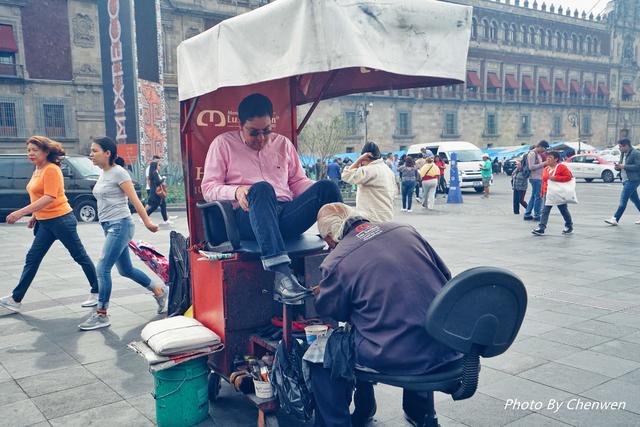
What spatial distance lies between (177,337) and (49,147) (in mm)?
3289

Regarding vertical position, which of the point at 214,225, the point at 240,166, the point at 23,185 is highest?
the point at 240,166

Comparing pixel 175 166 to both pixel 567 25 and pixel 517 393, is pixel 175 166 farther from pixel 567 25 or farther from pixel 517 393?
pixel 567 25

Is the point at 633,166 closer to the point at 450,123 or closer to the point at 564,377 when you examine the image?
the point at 564,377

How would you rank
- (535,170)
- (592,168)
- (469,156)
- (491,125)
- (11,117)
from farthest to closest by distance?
1. (491,125)
2. (11,117)
3. (592,168)
4. (469,156)
5. (535,170)

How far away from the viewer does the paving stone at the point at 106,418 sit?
329 centimetres

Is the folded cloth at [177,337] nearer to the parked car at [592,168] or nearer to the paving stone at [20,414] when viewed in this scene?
the paving stone at [20,414]

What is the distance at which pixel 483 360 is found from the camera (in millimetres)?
4227

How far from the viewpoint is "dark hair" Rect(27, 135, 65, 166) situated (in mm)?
5434

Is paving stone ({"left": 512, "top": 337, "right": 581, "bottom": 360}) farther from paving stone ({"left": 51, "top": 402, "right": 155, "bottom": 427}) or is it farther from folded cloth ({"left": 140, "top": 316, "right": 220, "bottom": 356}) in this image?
paving stone ({"left": 51, "top": 402, "right": 155, "bottom": 427})

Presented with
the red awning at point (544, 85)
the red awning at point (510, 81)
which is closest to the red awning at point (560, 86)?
the red awning at point (544, 85)

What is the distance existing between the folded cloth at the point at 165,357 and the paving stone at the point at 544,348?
2544 mm

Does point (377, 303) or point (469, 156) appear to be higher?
point (469, 156)

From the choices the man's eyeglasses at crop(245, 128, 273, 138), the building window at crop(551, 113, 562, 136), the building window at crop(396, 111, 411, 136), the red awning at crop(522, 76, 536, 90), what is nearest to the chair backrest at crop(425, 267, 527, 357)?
the man's eyeglasses at crop(245, 128, 273, 138)

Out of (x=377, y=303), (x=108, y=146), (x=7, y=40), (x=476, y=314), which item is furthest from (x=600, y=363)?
(x=7, y=40)
